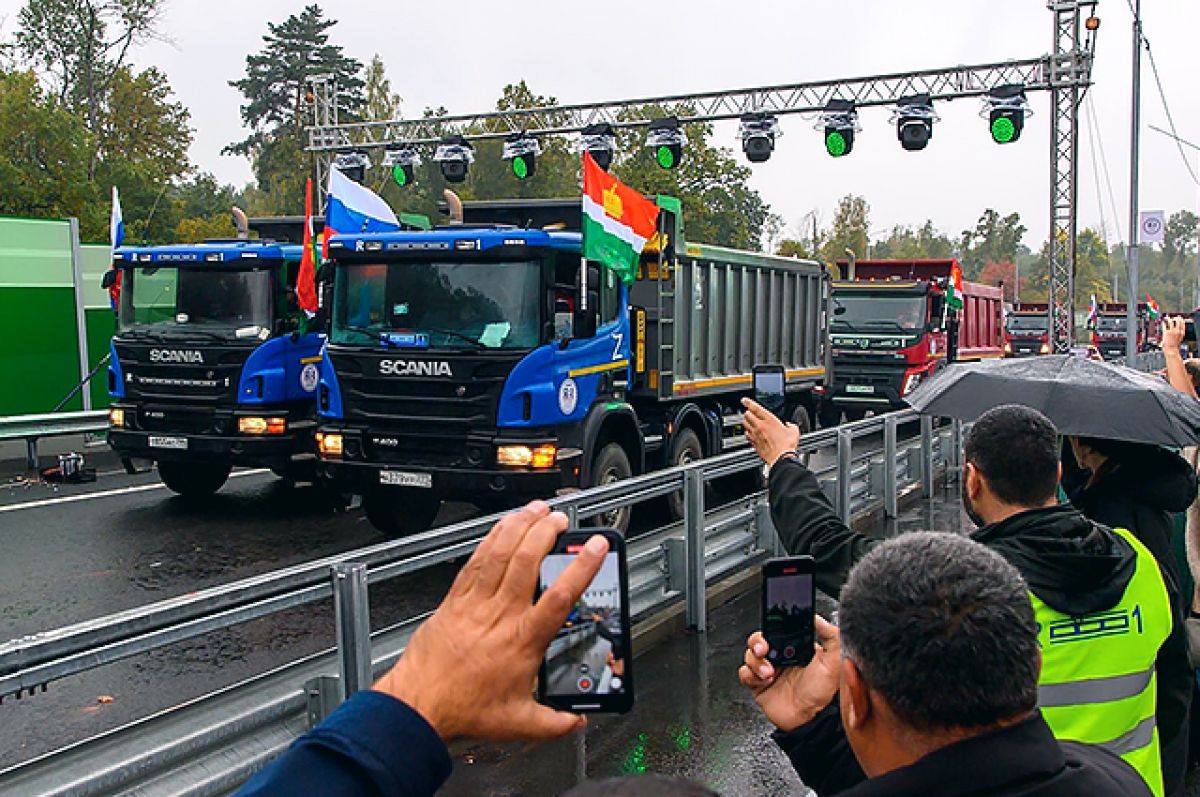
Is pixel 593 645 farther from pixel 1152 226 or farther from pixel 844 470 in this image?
pixel 1152 226

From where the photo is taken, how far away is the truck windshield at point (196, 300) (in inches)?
445

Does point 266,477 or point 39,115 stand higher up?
point 39,115

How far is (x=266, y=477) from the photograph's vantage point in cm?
1395

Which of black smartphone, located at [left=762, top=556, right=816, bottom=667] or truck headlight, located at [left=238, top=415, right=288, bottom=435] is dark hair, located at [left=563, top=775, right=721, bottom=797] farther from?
truck headlight, located at [left=238, top=415, right=288, bottom=435]

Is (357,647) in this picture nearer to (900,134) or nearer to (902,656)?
(902,656)

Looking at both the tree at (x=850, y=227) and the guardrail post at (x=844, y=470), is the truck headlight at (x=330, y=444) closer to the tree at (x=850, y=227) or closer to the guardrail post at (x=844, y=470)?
the guardrail post at (x=844, y=470)

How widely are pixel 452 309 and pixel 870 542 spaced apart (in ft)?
21.5

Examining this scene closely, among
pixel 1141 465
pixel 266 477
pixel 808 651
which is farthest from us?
pixel 266 477

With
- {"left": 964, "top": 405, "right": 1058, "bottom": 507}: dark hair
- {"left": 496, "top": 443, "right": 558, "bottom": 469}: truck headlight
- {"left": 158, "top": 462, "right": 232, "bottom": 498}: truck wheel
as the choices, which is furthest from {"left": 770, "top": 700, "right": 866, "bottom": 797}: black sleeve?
{"left": 158, "top": 462, "right": 232, "bottom": 498}: truck wheel

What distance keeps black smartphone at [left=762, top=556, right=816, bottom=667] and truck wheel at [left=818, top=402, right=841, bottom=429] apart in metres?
18.6

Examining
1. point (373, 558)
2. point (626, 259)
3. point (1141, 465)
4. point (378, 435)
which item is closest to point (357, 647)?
point (373, 558)

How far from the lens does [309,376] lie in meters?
11.6

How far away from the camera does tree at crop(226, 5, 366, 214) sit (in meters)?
60.1

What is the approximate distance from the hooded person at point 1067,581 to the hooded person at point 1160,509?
0.46 m
